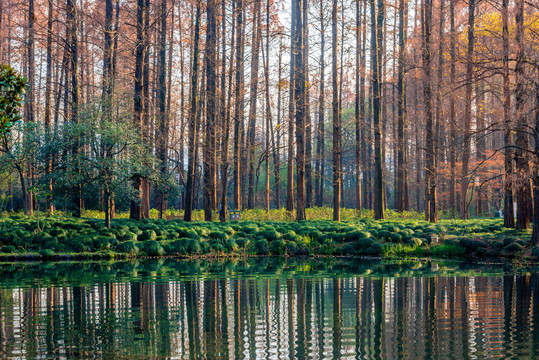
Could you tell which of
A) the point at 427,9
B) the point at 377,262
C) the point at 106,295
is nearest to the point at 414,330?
the point at 106,295

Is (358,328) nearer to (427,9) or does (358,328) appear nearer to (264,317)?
(264,317)

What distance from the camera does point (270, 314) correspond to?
7586 millimetres

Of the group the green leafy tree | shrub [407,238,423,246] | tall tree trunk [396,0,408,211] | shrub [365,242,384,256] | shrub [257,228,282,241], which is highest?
tall tree trunk [396,0,408,211]

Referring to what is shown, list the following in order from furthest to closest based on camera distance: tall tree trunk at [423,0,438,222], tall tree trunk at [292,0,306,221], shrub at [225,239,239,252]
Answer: tall tree trunk at [292,0,306,221] → tall tree trunk at [423,0,438,222] → shrub at [225,239,239,252]

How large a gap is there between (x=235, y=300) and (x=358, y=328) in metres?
2.78

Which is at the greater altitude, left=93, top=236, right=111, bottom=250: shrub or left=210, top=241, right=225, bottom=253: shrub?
left=93, top=236, right=111, bottom=250: shrub

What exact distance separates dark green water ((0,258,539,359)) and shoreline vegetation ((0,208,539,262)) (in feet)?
11.7

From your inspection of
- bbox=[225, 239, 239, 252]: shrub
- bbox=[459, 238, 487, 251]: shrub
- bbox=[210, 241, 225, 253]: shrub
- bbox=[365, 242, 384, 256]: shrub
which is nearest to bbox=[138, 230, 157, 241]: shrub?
bbox=[210, 241, 225, 253]: shrub

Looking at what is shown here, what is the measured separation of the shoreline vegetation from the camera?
16.4m

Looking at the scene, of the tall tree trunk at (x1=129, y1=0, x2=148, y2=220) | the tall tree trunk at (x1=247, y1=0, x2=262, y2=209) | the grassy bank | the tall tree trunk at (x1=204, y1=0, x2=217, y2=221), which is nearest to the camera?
the grassy bank

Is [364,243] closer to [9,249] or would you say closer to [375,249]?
[375,249]

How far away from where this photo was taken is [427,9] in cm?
2633

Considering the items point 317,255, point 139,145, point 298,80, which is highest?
point 298,80

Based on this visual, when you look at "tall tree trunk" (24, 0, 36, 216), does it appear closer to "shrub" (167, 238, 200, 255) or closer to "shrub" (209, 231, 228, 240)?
"shrub" (167, 238, 200, 255)
